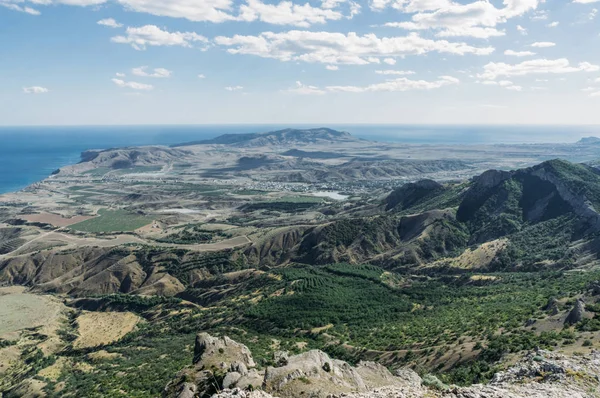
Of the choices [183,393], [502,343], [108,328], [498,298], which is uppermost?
[183,393]

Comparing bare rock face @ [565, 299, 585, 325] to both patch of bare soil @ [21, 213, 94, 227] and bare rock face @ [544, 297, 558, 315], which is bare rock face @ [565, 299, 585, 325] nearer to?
bare rock face @ [544, 297, 558, 315]

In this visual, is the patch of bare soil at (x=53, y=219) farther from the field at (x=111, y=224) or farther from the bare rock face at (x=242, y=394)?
the bare rock face at (x=242, y=394)

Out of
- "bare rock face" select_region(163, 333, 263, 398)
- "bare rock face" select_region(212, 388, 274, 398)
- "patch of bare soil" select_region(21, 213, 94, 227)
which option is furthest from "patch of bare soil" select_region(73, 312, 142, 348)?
"patch of bare soil" select_region(21, 213, 94, 227)

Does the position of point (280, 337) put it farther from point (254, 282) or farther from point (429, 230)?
point (429, 230)

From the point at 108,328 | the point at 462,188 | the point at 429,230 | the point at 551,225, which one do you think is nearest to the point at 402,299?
the point at 429,230

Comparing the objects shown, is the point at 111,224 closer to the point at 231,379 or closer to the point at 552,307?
the point at 552,307
